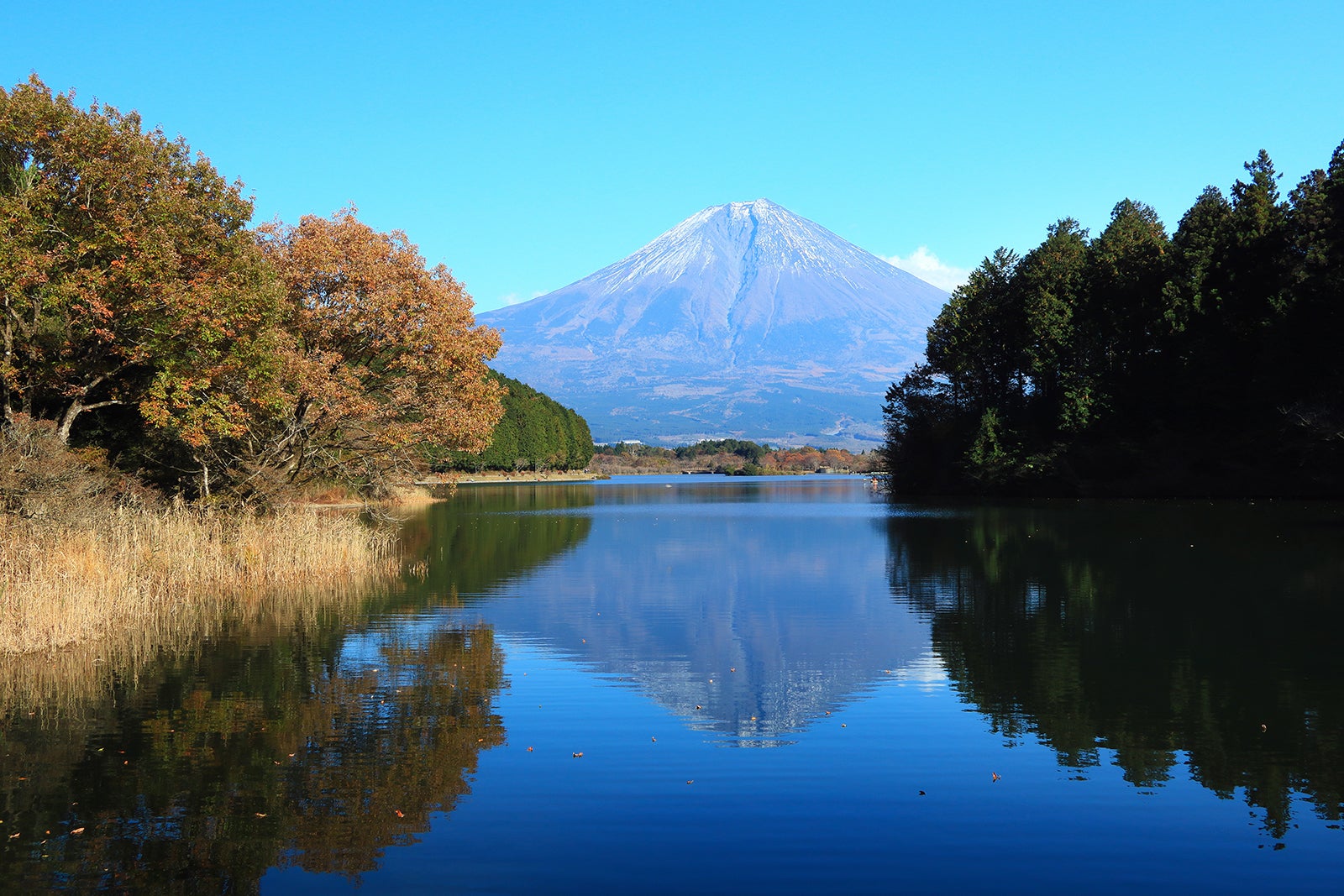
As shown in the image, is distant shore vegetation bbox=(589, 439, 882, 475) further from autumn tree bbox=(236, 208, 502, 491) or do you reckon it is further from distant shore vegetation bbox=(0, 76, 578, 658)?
distant shore vegetation bbox=(0, 76, 578, 658)

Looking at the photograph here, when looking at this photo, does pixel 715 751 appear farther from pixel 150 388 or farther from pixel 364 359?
pixel 364 359

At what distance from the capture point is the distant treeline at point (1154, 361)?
50.2m

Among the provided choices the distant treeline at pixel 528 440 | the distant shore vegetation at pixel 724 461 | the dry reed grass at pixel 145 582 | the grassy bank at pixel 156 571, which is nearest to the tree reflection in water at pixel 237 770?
the dry reed grass at pixel 145 582

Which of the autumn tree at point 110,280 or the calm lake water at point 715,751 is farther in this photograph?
the autumn tree at point 110,280

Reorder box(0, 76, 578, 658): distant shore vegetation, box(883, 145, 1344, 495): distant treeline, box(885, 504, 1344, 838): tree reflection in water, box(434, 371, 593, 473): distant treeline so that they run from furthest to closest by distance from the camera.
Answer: box(434, 371, 593, 473): distant treeline
box(883, 145, 1344, 495): distant treeline
box(0, 76, 578, 658): distant shore vegetation
box(885, 504, 1344, 838): tree reflection in water

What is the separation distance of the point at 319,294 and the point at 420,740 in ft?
77.3

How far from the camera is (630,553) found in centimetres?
3312

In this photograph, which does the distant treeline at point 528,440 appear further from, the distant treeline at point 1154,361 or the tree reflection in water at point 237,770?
the tree reflection in water at point 237,770

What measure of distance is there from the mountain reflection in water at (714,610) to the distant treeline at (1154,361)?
75.6ft

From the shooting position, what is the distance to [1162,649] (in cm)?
1593

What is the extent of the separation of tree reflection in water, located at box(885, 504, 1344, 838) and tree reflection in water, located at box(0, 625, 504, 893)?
5997 millimetres

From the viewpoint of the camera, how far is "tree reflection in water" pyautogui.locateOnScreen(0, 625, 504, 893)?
7.88 m

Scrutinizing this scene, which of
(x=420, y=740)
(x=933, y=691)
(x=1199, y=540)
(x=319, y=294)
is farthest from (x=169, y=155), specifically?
(x=1199, y=540)

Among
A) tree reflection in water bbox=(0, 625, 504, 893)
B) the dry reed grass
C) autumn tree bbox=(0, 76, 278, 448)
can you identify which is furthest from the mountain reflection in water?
autumn tree bbox=(0, 76, 278, 448)
